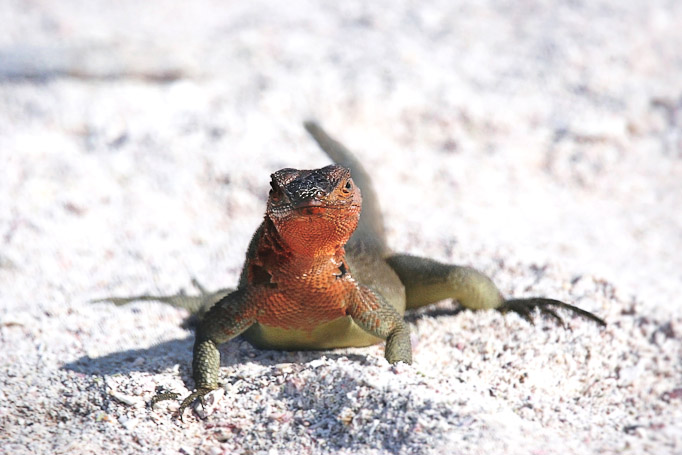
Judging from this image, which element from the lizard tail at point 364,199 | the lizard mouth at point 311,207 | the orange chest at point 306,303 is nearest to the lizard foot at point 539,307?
the lizard tail at point 364,199

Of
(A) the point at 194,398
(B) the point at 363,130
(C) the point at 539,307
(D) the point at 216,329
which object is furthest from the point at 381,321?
(B) the point at 363,130

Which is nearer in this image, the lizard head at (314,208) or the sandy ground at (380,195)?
the lizard head at (314,208)

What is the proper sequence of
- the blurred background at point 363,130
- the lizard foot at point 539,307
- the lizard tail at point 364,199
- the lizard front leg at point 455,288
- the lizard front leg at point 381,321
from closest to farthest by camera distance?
the lizard front leg at point 381,321 < the lizard foot at point 539,307 < the lizard front leg at point 455,288 < the lizard tail at point 364,199 < the blurred background at point 363,130

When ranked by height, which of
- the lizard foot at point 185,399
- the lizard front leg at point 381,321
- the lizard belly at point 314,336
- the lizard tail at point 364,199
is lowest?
the lizard foot at point 185,399

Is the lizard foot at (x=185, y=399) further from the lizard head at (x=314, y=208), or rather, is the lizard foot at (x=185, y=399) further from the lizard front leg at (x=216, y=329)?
the lizard head at (x=314, y=208)

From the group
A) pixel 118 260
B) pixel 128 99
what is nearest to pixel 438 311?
pixel 118 260

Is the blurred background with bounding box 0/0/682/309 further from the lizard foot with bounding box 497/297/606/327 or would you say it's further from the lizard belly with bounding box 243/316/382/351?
the lizard belly with bounding box 243/316/382/351

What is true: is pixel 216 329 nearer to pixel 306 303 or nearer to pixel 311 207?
pixel 306 303

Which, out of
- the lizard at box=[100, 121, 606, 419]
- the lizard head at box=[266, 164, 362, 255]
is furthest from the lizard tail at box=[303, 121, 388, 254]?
the lizard head at box=[266, 164, 362, 255]
